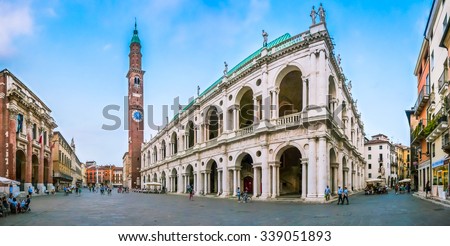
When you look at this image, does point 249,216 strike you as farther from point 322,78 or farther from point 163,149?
point 163,149

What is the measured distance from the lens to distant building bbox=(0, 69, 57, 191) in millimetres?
27084

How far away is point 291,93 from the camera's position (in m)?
32.4

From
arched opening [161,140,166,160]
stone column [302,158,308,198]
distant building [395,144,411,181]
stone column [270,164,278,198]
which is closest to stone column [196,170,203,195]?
stone column [270,164,278,198]

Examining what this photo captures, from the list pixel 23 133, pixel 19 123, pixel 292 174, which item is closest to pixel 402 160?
pixel 292 174

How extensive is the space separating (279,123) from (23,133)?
90.8 feet

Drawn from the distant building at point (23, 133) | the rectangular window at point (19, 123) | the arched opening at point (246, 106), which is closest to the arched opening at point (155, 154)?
the distant building at point (23, 133)

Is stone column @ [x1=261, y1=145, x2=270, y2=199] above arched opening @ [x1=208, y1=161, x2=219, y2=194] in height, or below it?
above

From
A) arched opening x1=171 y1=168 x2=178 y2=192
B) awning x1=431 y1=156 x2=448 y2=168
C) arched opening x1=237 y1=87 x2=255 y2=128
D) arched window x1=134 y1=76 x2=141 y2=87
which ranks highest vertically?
arched window x1=134 y1=76 x2=141 y2=87

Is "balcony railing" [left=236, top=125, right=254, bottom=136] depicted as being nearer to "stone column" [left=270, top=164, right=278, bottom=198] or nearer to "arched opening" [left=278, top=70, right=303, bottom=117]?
"stone column" [left=270, top=164, right=278, bottom=198]

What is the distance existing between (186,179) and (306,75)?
966 inches

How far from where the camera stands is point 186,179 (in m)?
43.8

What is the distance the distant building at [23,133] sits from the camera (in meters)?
27.1

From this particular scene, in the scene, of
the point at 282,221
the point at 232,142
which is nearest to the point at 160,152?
the point at 232,142
